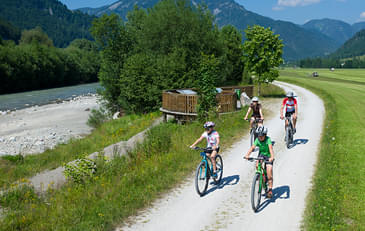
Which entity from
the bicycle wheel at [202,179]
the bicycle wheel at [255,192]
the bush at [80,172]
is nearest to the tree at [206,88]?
the bush at [80,172]

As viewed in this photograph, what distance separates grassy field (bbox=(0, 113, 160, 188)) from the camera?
15.2 metres

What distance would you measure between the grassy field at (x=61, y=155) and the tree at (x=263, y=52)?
43.8 ft

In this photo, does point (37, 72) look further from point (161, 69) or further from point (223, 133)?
point (223, 133)

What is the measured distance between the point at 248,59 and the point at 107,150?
23325mm

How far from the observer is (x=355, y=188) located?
860 cm

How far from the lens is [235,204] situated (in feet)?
25.8

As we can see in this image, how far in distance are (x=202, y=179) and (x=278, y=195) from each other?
2.08m

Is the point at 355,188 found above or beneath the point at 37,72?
beneath

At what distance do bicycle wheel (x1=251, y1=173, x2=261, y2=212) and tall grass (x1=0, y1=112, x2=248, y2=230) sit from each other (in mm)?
2599

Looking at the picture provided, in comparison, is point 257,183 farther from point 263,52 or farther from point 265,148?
point 263,52

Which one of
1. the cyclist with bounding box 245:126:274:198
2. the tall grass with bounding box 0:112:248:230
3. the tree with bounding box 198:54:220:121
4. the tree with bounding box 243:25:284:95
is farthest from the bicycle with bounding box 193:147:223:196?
the tree with bounding box 243:25:284:95

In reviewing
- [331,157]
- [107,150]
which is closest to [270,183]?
[331,157]

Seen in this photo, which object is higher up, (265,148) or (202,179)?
(265,148)

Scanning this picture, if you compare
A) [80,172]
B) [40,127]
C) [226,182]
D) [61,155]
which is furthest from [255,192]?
[40,127]
